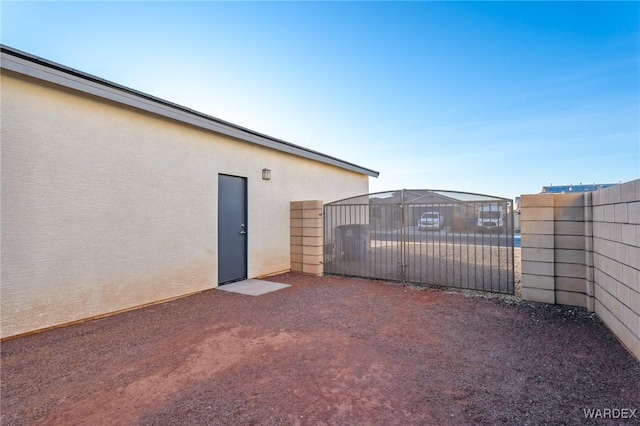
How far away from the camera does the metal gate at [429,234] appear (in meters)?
5.33

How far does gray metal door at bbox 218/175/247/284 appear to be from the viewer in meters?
5.90

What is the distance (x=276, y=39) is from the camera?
23.8 ft


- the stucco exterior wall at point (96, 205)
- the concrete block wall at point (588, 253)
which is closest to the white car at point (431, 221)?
the concrete block wall at point (588, 253)

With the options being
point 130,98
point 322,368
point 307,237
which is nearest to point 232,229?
point 307,237

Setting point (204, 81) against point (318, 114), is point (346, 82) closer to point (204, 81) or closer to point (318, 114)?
point (318, 114)

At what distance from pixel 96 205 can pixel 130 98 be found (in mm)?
1706

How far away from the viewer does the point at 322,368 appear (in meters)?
2.55

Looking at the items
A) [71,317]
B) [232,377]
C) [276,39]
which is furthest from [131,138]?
[276,39]

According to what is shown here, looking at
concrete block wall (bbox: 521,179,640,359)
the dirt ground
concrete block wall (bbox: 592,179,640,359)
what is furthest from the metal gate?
the dirt ground

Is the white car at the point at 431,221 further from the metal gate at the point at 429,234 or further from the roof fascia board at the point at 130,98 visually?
the roof fascia board at the point at 130,98

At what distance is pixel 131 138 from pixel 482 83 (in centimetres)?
929

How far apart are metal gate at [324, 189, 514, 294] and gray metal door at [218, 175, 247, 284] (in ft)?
7.00

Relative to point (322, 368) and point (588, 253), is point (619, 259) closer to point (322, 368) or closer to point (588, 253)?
point (588, 253)

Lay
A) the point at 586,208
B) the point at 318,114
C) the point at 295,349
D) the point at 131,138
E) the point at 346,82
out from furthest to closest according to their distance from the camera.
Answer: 1. the point at 318,114
2. the point at 346,82
3. the point at 131,138
4. the point at 586,208
5. the point at 295,349
